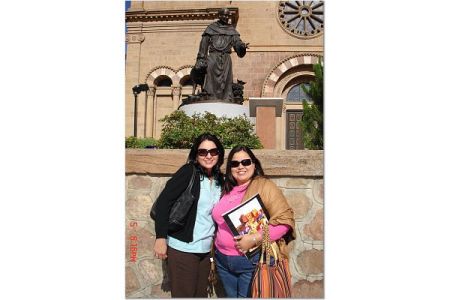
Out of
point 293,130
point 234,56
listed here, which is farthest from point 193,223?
point 234,56

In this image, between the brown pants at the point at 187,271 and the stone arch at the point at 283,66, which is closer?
the brown pants at the point at 187,271

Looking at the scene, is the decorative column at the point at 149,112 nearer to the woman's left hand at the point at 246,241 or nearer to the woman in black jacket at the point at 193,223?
the woman in black jacket at the point at 193,223

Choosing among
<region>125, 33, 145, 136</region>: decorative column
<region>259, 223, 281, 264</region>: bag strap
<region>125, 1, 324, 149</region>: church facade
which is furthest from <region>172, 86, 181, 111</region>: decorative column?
<region>259, 223, 281, 264</region>: bag strap

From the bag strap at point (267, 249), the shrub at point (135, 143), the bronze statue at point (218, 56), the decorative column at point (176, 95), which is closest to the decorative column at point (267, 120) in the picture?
the bronze statue at point (218, 56)

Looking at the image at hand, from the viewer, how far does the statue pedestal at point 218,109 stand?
6434 millimetres

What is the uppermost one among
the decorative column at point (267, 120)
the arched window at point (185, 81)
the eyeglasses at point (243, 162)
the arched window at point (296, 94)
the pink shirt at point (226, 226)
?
the arched window at point (185, 81)

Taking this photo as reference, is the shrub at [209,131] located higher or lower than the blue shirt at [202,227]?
higher

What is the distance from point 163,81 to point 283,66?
14.8 feet

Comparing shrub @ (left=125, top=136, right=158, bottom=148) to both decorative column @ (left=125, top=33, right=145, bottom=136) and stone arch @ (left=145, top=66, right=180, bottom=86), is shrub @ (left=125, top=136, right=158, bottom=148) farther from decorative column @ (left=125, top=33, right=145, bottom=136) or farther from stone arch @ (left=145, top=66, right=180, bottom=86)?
stone arch @ (left=145, top=66, right=180, bottom=86)

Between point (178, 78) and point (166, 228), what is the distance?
1171 cm

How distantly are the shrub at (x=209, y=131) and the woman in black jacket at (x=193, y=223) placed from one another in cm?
205

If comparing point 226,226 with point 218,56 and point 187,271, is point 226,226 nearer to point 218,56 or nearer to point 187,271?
point 187,271

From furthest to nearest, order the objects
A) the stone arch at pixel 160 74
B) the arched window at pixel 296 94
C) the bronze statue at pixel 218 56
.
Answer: the arched window at pixel 296 94, the stone arch at pixel 160 74, the bronze statue at pixel 218 56

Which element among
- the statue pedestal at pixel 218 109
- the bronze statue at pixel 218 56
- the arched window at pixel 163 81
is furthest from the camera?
the arched window at pixel 163 81
